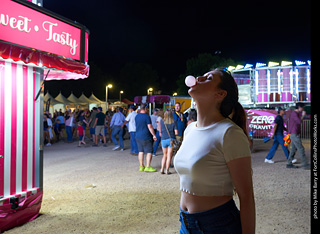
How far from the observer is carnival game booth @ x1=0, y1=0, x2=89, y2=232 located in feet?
13.0

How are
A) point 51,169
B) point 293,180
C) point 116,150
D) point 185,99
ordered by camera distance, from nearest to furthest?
1. point 293,180
2. point 51,169
3. point 116,150
4. point 185,99

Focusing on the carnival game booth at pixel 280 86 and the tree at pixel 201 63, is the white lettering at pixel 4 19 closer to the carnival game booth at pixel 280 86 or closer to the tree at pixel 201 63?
the carnival game booth at pixel 280 86

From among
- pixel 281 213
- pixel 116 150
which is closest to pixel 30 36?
pixel 281 213

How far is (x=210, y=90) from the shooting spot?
180cm

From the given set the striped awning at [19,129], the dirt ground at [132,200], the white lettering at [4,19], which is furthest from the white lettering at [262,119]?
the white lettering at [4,19]

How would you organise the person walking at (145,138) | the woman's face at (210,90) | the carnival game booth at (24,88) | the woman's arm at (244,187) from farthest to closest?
the person walking at (145,138) → the carnival game booth at (24,88) → the woman's face at (210,90) → the woman's arm at (244,187)

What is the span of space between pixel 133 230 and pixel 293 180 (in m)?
4.56

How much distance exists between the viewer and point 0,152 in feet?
13.6

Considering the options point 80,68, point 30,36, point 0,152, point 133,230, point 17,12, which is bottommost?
point 133,230

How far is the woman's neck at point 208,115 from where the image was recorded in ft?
5.91

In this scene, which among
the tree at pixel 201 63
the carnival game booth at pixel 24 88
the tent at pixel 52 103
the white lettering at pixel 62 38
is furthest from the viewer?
the tree at pixel 201 63

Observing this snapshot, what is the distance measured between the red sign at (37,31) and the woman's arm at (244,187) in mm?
3523

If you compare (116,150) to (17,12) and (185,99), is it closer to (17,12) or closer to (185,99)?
(17,12)

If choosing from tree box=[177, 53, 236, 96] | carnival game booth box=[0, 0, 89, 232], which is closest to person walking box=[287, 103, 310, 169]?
carnival game booth box=[0, 0, 89, 232]
